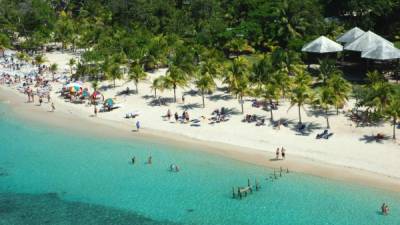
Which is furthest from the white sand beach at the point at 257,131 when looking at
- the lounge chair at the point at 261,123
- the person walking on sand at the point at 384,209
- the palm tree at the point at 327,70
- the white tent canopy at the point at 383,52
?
the white tent canopy at the point at 383,52

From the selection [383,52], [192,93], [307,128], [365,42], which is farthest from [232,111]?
[365,42]

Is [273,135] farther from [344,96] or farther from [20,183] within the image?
[20,183]

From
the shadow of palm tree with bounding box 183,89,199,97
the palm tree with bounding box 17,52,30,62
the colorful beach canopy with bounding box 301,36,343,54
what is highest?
the palm tree with bounding box 17,52,30,62

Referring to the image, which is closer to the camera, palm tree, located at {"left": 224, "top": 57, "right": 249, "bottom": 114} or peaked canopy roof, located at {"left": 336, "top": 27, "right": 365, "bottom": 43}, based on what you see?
palm tree, located at {"left": 224, "top": 57, "right": 249, "bottom": 114}

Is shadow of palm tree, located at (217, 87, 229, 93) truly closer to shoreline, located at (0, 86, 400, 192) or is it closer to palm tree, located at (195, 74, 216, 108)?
palm tree, located at (195, 74, 216, 108)

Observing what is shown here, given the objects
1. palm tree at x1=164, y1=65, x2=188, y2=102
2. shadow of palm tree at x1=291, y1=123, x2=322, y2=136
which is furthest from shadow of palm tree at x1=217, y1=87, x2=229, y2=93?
shadow of palm tree at x1=291, y1=123, x2=322, y2=136

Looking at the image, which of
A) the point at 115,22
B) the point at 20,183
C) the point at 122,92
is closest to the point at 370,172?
the point at 20,183

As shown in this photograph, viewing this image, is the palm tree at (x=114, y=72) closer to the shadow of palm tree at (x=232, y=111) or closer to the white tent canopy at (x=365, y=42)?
the shadow of palm tree at (x=232, y=111)

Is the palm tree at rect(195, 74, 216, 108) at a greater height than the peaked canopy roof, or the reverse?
the peaked canopy roof
